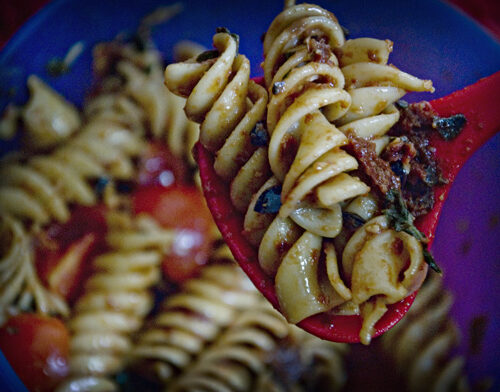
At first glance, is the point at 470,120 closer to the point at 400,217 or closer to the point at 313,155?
the point at 400,217

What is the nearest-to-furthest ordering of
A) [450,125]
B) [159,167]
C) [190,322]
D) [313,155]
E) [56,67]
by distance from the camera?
[313,155]
[450,125]
[190,322]
[56,67]
[159,167]

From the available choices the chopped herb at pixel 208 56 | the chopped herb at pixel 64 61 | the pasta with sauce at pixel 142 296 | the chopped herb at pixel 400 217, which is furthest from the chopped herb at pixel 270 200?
the chopped herb at pixel 64 61

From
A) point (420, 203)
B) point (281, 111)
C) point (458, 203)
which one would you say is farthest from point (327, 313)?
point (458, 203)

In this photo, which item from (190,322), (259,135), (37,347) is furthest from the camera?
(190,322)

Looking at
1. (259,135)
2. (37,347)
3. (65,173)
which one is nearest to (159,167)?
(65,173)

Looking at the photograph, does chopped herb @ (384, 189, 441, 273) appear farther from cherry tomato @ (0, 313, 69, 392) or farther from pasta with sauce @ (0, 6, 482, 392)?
cherry tomato @ (0, 313, 69, 392)

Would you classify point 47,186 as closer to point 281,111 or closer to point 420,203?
point 281,111

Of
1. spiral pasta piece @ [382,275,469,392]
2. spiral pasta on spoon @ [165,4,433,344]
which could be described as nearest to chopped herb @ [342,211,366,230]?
spiral pasta on spoon @ [165,4,433,344]
